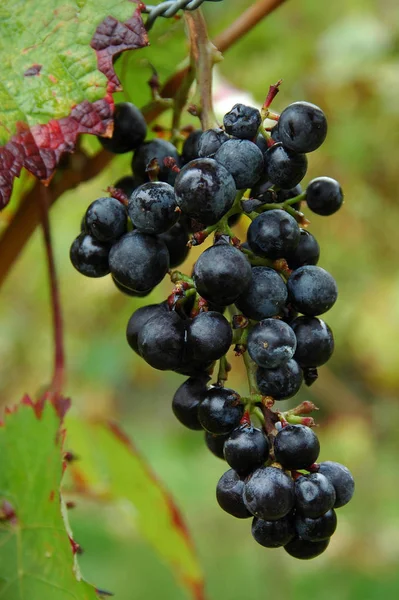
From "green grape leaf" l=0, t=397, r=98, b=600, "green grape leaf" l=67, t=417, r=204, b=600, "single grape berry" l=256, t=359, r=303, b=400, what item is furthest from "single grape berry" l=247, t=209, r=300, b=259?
"green grape leaf" l=67, t=417, r=204, b=600

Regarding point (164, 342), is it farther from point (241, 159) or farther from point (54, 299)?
point (54, 299)

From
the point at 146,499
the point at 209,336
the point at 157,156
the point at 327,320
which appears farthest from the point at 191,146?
the point at 327,320

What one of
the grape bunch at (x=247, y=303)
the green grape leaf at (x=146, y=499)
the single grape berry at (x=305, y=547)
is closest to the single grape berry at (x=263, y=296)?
the grape bunch at (x=247, y=303)

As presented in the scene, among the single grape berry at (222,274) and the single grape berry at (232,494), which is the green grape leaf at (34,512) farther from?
the single grape berry at (222,274)

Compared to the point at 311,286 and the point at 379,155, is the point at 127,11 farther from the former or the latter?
the point at 379,155

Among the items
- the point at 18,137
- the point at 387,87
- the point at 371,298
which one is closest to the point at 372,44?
the point at 387,87
